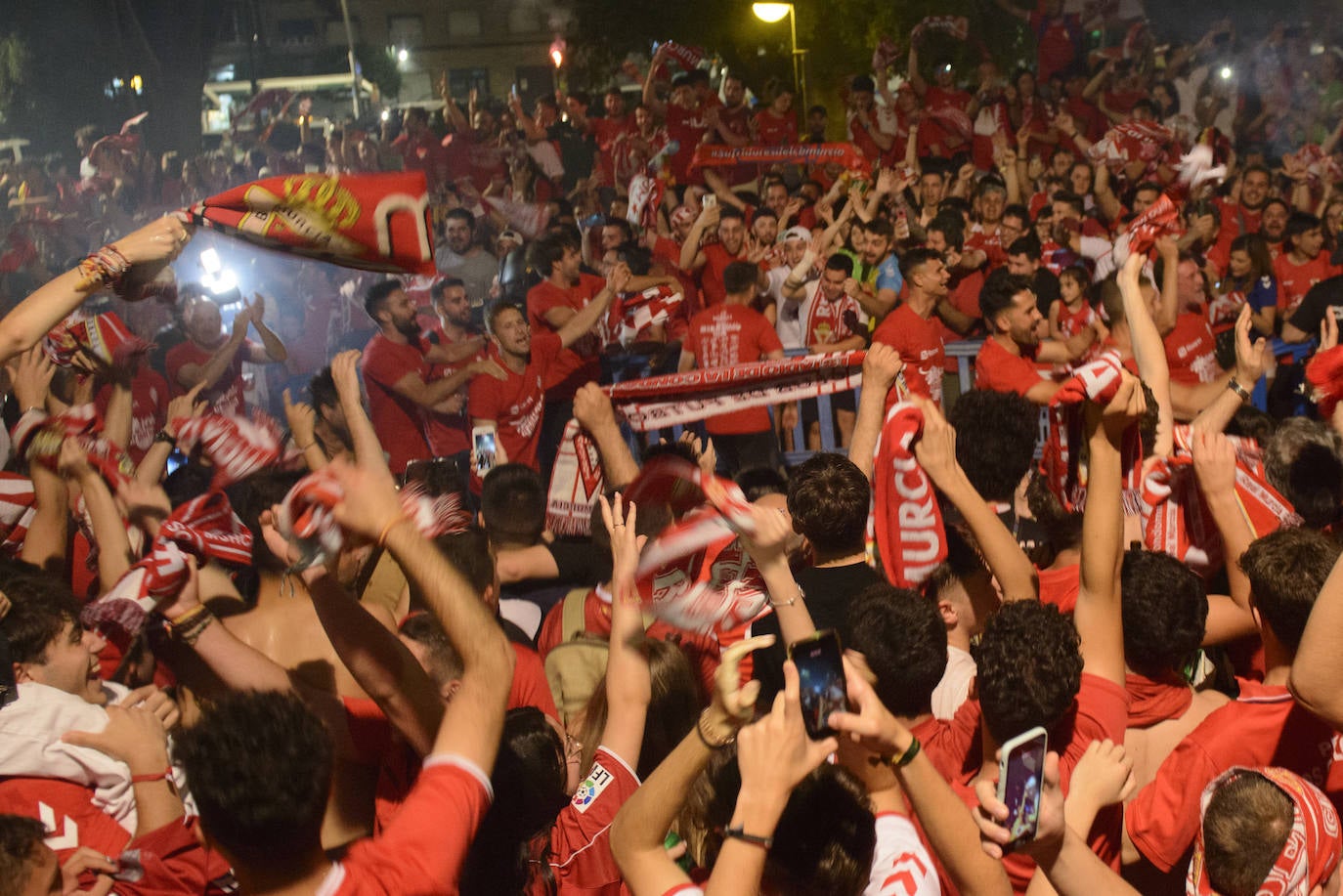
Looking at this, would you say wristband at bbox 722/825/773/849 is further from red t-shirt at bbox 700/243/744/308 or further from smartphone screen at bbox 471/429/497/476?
red t-shirt at bbox 700/243/744/308

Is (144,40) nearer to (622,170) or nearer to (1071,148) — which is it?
(622,170)

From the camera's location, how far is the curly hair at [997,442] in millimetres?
3926

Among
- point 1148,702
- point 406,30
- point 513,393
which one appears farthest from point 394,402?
point 406,30

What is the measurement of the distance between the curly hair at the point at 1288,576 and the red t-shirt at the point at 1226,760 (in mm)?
163

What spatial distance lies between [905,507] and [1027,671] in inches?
41.9

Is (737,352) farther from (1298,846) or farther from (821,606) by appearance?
(1298,846)

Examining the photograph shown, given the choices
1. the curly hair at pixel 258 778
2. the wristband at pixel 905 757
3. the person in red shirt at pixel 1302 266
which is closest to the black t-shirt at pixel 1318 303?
the person in red shirt at pixel 1302 266

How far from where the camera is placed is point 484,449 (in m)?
5.79

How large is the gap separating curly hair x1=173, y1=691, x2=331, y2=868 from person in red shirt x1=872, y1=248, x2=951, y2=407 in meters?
5.28

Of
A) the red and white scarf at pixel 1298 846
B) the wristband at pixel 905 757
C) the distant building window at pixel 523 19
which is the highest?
the distant building window at pixel 523 19

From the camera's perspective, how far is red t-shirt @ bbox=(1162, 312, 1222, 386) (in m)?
7.21

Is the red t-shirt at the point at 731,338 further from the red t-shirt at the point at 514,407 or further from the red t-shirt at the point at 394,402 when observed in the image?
the red t-shirt at the point at 394,402

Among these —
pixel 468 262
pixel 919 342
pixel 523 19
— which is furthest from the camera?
pixel 523 19

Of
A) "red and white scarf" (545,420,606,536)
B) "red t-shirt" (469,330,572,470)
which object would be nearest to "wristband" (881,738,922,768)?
"red and white scarf" (545,420,606,536)
